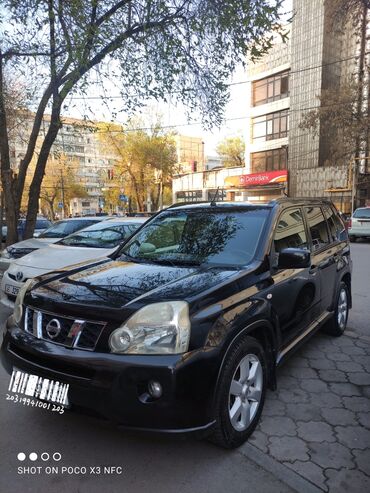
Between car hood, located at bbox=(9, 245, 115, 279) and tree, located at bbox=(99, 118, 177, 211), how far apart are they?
29.9 metres

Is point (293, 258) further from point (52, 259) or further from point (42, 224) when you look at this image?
point (42, 224)

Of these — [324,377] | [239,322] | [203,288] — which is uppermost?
[203,288]

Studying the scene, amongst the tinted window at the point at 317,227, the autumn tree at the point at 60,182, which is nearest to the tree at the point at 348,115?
the tinted window at the point at 317,227

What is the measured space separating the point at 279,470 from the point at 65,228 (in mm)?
7101

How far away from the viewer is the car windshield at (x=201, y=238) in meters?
3.07

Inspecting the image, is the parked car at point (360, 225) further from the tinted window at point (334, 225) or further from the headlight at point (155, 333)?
the headlight at point (155, 333)

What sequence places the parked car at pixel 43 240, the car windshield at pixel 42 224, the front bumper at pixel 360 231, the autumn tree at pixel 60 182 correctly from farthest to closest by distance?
the autumn tree at pixel 60 182
the front bumper at pixel 360 231
the car windshield at pixel 42 224
the parked car at pixel 43 240

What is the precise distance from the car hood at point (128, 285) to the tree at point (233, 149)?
44.6m

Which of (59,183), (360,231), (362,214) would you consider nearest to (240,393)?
(360,231)

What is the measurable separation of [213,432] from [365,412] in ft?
4.75

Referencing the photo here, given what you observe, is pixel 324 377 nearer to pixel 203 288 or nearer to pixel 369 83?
pixel 203 288

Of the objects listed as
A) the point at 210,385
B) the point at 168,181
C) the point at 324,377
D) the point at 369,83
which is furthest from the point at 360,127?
the point at 168,181

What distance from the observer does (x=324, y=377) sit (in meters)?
3.52

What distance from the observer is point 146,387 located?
2078 mm
